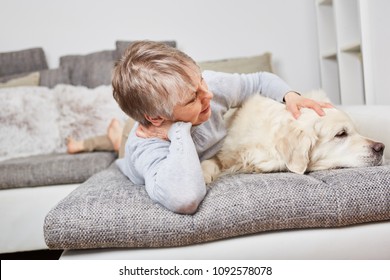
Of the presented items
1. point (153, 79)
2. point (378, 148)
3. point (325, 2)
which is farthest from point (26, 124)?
point (325, 2)

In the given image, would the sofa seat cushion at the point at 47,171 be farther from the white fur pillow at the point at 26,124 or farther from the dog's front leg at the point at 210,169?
the dog's front leg at the point at 210,169

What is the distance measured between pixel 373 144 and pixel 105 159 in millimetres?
1352

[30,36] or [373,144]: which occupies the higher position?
[30,36]

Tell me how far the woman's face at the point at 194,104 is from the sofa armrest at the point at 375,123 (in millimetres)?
636

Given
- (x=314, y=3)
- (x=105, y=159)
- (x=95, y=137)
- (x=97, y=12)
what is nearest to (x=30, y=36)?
(x=97, y=12)

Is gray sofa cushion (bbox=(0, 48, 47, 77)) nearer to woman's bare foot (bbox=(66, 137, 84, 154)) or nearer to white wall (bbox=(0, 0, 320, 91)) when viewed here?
white wall (bbox=(0, 0, 320, 91))

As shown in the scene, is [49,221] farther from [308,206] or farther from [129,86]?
[308,206]

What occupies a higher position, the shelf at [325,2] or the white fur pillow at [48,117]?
the shelf at [325,2]

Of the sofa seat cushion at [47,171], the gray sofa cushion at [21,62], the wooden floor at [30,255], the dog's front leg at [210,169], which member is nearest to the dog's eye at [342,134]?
the dog's front leg at [210,169]

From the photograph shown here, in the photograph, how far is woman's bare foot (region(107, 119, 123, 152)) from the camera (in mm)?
2443

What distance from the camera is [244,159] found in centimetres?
152

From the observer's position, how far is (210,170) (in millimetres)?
1480

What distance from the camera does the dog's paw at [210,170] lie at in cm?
144

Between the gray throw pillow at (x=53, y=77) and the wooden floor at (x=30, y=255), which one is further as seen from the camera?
the gray throw pillow at (x=53, y=77)
